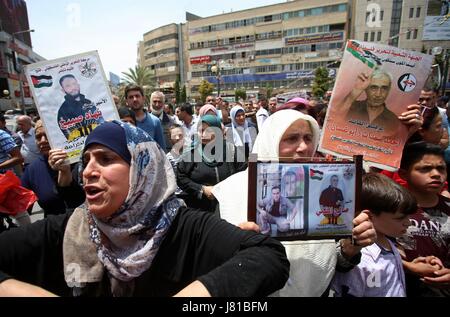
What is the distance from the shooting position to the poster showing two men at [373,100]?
79.0 inches

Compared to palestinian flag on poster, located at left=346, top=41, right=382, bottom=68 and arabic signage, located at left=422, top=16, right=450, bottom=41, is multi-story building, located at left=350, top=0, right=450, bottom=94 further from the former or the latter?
palestinian flag on poster, located at left=346, top=41, right=382, bottom=68

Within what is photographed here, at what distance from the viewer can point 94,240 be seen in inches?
51.0

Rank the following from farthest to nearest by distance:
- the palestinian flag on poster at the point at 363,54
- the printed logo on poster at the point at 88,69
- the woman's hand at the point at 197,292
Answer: the printed logo on poster at the point at 88,69 → the palestinian flag on poster at the point at 363,54 → the woman's hand at the point at 197,292

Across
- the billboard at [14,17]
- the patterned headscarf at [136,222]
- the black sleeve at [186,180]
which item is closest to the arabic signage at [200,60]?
the billboard at [14,17]

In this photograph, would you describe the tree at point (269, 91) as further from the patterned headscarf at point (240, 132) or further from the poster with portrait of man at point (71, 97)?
the poster with portrait of man at point (71, 97)

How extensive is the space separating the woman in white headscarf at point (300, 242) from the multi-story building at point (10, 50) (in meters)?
47.5

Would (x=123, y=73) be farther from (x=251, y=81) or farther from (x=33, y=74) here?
(x=33, y=74)

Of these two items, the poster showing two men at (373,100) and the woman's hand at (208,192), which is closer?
the poster showing two men at (373,100)

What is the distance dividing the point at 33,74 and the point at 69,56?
0.29 metres

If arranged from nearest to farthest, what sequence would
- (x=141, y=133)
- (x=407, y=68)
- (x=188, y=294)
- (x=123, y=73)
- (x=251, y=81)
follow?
(x=188, y=294)
(x=141, y=133)
(x=407, y=68)
(x=123, y=73)
(x=251, y=81)

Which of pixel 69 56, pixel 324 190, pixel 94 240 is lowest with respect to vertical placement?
pixel 94 240

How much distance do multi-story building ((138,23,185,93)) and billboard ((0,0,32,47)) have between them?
28241 millimetres

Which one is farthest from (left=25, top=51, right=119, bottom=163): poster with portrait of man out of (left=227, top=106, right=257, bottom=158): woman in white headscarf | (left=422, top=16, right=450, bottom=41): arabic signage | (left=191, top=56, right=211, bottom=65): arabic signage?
(left=191, top=56, right=211, bottom=65): arabic signage

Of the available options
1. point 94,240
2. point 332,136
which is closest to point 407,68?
point 332,136
